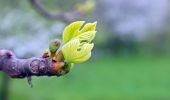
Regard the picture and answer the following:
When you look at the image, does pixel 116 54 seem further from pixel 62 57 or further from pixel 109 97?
pixel 62 57

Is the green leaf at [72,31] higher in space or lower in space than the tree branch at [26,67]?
higher

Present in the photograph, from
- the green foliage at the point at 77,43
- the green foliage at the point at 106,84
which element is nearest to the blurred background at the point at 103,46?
the green foliage at the point at 106,84

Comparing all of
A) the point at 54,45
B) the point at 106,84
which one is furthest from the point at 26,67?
the point at 106,84

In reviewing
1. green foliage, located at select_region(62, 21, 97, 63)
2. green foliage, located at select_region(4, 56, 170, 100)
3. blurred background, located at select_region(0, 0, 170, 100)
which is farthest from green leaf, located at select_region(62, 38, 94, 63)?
green foliage, located at select_region(4, 56, 170, 100)

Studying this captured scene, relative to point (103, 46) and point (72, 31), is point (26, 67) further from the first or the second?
point (103, 46)

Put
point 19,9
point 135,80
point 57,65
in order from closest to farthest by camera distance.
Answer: point 57,65 → point 19,9 → point 135,80

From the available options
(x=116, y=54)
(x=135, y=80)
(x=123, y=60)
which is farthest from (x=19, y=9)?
(x=116, y=54)

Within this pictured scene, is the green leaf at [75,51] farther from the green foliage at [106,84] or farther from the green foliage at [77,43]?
the green foliage at [106,84]
